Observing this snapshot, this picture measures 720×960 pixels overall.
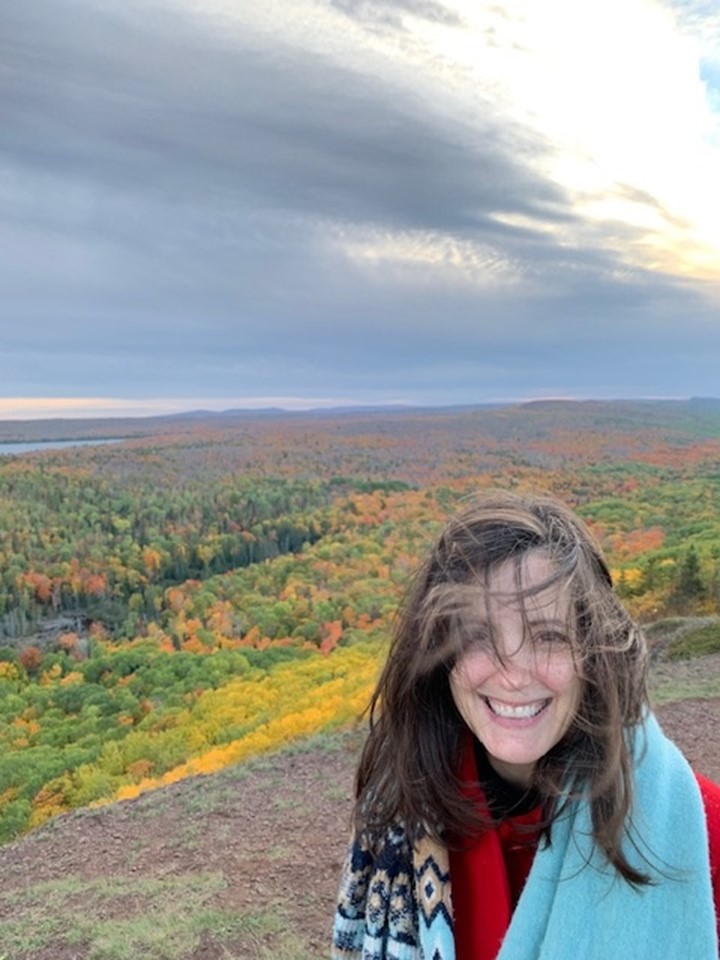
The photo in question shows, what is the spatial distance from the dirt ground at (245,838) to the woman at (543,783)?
10.8ft

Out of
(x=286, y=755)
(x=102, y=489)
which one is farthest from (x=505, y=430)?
(x=286, y=755)

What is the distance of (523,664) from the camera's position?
1.10 metres

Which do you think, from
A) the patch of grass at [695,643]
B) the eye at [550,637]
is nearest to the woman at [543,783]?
the eye at [550,637]

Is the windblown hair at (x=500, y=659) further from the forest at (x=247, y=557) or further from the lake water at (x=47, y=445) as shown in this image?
the lake water at (x=47, y=445)

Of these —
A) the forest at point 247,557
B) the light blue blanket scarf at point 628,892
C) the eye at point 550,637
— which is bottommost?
the forest at point 247,557

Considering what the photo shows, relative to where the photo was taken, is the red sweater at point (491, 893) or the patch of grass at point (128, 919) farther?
the patch of grass at point (128, 919)

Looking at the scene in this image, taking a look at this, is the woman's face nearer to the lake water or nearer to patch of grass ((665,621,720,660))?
patch of grass ((665,621,720,660))

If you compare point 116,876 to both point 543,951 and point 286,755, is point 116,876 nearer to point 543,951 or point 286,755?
point 286,755

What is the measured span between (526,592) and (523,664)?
4.3 inches

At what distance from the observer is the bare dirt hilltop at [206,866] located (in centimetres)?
412

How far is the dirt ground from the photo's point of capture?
4492 mm

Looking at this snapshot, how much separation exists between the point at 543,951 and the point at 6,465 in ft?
278

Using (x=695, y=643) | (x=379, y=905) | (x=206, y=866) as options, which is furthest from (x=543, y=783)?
(x=695, y=643)

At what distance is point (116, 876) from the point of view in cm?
533
